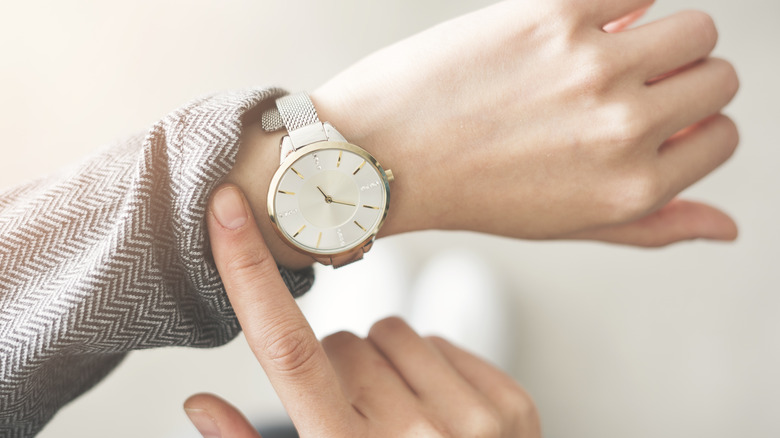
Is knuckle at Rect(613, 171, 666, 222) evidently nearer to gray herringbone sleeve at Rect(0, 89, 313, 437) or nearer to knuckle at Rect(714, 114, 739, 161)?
knuckle at Rect(714, 114, 739, 161)

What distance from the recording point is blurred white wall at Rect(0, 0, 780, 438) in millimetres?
1475

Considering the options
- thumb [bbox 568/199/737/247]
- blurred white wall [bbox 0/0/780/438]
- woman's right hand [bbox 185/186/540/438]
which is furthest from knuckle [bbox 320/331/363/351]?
blurred white wall [bbox 0/0/780/438]

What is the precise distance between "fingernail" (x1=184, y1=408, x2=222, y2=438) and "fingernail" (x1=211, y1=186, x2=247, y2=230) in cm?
29

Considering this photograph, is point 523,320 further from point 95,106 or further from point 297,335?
point 95,106

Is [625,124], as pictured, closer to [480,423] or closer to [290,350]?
[480,423]

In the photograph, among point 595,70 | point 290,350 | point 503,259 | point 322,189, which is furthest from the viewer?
point 503,259

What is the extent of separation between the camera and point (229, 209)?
0.74 meters

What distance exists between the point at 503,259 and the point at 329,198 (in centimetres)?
95

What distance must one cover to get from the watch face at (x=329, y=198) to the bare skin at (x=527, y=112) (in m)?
0.08

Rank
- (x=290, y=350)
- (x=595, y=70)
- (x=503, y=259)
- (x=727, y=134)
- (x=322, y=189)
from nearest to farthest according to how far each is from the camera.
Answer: (x=290, y=350) < (x=322, y=189) < (x=595, y=70) < (x=727, y=134) < (x=503, y=259)

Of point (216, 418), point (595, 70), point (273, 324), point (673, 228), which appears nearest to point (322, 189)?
point (273, 324)

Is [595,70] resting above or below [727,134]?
above

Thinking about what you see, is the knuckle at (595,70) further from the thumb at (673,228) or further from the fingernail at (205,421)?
the fingernail at (205,421)

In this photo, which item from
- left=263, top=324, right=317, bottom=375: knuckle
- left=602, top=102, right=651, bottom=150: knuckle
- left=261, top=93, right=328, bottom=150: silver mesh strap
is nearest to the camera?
left=263, top=324, right=317, bottom=375: knuckle
